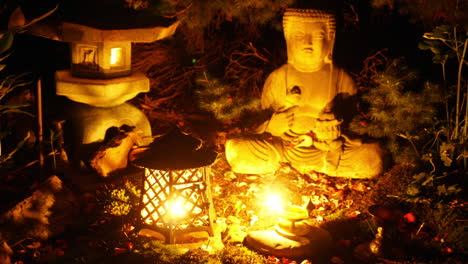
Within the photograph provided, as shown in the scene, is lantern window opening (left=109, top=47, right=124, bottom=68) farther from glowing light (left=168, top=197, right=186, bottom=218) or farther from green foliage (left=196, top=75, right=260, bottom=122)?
glowing light (left=168, top=197, right=186, bottom=218)

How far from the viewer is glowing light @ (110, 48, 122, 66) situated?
5.66 meters

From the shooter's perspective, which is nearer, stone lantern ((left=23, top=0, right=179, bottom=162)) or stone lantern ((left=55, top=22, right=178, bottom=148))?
stone lantern ((left=23, top=0, right=179, bottom=162))

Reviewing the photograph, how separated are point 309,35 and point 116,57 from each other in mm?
2154

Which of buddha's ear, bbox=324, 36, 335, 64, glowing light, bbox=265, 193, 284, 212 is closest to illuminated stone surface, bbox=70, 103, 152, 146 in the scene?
glowing light, bbox=265, 193, 284, 212

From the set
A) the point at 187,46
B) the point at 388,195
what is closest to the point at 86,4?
the point at 187,46

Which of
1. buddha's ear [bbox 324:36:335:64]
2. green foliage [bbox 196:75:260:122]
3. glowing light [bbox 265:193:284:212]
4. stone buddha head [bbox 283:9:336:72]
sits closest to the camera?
glowing light [bbox 265:193:284:212]

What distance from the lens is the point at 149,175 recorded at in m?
4.47

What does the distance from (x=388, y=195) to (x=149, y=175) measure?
2.17 meters

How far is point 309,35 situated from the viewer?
5504 millimetres

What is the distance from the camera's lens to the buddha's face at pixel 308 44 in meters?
5.47

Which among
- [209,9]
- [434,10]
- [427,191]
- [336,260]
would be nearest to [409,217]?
[427,191]

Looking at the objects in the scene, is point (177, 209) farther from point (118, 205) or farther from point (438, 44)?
point (438, 44)

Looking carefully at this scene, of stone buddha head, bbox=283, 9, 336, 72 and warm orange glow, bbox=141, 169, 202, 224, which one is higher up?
stone buddha head, bbox=283, 9, 336, 72

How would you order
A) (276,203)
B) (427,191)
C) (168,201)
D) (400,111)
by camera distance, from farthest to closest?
(400,111) < (427,191) < (276,203) < (168,201)
